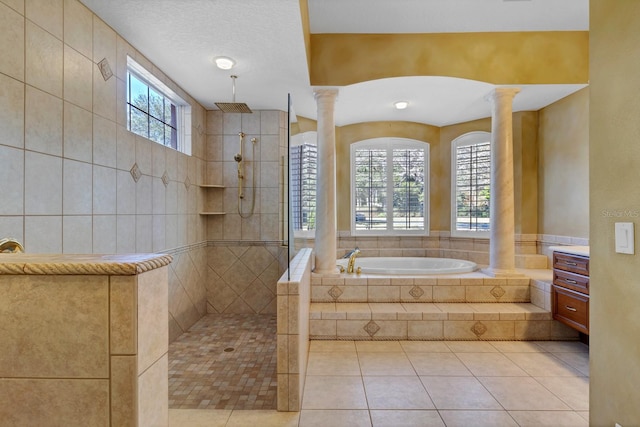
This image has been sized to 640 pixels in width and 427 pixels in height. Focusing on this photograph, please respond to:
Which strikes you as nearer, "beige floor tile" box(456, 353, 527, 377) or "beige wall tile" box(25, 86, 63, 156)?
"beige wall tile" box(25, 86, 63, 156)

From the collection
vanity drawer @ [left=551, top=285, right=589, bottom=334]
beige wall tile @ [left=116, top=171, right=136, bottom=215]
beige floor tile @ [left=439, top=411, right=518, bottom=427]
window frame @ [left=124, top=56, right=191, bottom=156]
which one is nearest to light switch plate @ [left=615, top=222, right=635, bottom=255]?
beige floor tile @ [left=439, top=411, right=518, bottom=427]

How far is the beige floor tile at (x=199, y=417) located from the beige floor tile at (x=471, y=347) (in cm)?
194

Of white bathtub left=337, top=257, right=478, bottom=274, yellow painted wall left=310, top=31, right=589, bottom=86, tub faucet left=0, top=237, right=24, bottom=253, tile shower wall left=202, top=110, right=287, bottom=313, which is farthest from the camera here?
white bathtub left=337, top=257, right=478, bottom=274

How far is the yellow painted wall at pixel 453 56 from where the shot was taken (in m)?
3.37

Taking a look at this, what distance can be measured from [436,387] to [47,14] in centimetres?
316

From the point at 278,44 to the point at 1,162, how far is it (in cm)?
188

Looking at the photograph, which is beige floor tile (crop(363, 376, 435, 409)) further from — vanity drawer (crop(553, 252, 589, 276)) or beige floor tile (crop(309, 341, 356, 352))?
vanity drawer (crop(553, 252, 589, 276))

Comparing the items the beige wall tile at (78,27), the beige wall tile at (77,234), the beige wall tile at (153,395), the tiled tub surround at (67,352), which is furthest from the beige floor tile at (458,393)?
the beige wall tile at (78,27)

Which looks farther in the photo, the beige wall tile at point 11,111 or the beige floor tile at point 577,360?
the beige floor tile at point 577,360

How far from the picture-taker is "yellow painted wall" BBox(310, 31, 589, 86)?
337cm

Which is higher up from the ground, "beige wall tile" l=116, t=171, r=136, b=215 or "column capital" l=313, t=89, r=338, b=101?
"column capital" l=313, t=89, r=338, b=101

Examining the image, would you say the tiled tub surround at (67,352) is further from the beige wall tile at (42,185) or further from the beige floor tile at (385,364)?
the beige floor tile at (385,364)

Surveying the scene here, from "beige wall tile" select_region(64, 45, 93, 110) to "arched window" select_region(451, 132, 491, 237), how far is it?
175 inches

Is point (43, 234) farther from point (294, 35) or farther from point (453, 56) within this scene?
point (453, 56)
